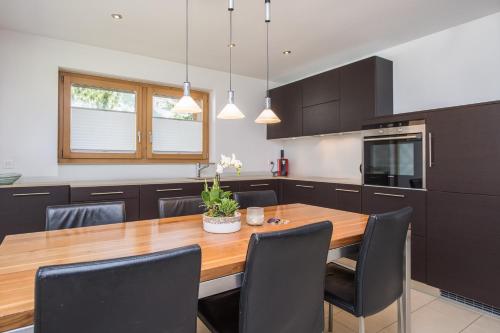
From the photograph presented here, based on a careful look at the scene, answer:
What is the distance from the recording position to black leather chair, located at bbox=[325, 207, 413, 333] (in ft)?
4.62

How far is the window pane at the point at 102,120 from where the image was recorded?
11.1 feet

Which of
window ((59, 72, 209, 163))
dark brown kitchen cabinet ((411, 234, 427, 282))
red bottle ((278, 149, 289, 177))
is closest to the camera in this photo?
dark brown kitchen cabinet ((411, 234, 427, 282))

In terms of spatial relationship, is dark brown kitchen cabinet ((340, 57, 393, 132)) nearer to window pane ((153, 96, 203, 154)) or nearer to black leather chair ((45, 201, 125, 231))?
window pane ((153, 96, 203, 154))

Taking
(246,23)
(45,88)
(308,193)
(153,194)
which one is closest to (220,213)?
(153,194)

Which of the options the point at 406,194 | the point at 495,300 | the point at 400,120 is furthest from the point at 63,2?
the point at 495,300

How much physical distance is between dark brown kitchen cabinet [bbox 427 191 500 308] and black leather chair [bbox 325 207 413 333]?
1.09 meters

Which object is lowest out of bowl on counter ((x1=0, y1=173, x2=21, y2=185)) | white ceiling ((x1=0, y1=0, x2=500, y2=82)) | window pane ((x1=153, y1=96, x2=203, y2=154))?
bowl on counter ((x1=0, y1=173, x2=21, y2=185))

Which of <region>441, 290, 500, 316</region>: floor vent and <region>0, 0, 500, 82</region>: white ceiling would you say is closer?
<region>441, 290, 500, 316</region>: floor vent

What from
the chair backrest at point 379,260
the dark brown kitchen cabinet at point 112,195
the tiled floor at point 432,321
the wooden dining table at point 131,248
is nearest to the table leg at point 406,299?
the wooden dining table at point 131,248

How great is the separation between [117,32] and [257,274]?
2.91m

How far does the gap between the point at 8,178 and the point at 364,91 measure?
3.73 m

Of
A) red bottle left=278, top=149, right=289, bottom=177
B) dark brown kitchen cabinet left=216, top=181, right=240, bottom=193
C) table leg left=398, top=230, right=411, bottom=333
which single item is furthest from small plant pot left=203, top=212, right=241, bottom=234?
red bottle left=278, top=149, right=289, bottom=177

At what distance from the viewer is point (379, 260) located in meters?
1.47

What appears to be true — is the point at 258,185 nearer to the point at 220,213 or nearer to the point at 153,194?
the point at 153,194
